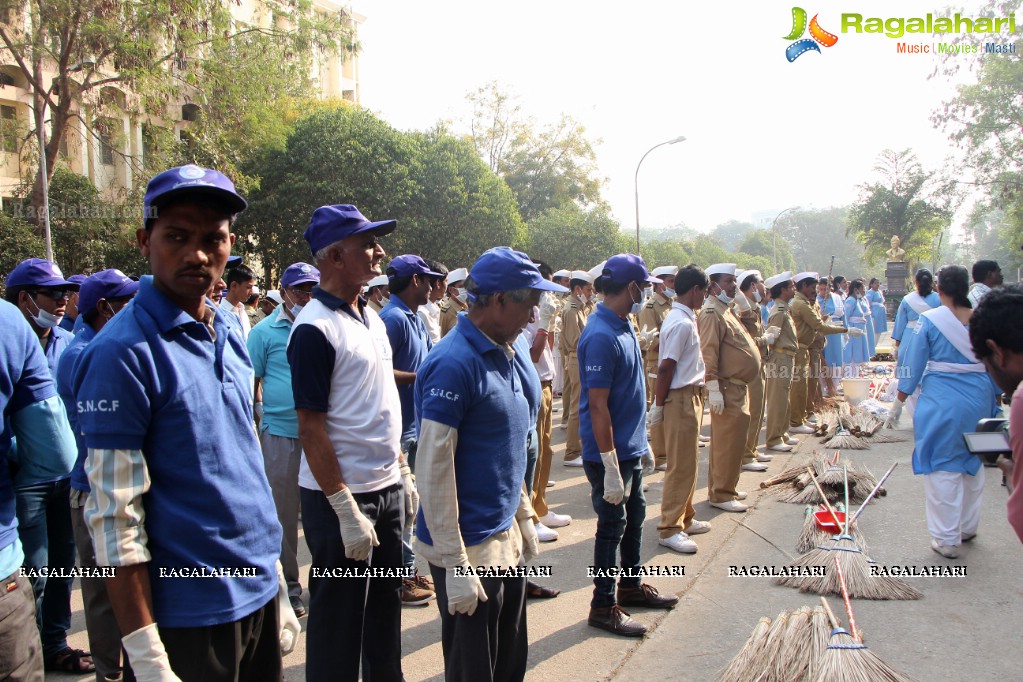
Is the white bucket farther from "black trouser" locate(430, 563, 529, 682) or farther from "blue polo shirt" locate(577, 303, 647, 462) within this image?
"black trouser" locate(430, 563, 529, 682)

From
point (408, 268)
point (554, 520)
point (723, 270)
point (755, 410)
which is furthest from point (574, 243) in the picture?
point (408, 268)

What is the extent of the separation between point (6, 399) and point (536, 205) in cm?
4912

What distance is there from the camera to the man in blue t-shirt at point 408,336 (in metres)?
4.83

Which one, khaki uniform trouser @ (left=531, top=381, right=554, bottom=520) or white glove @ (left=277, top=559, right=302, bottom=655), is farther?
khaki uniform trouser @ (left=531, top=381, right=554, bottom=520)

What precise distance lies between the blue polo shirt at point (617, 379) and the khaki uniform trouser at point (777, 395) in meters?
5.72

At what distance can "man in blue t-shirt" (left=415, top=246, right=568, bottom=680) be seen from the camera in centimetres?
266

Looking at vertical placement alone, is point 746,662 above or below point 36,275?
below

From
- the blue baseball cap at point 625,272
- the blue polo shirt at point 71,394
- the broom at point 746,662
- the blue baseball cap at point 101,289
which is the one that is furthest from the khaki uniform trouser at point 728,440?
the blue polo shirt at point 71,394

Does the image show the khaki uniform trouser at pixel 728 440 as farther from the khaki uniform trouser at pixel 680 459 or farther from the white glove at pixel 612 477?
the white glove at pixel 612 477

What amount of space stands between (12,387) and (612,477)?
9.15 ft

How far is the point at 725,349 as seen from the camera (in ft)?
22.8

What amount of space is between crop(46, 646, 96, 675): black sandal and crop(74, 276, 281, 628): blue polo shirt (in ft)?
8.81

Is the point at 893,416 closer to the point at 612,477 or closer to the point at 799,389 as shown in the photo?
the point at 799,389

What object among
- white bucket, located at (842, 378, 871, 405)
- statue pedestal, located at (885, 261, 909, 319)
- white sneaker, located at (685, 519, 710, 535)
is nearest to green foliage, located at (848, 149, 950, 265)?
statue pedestal, located at (885, 261, 909, 319)
